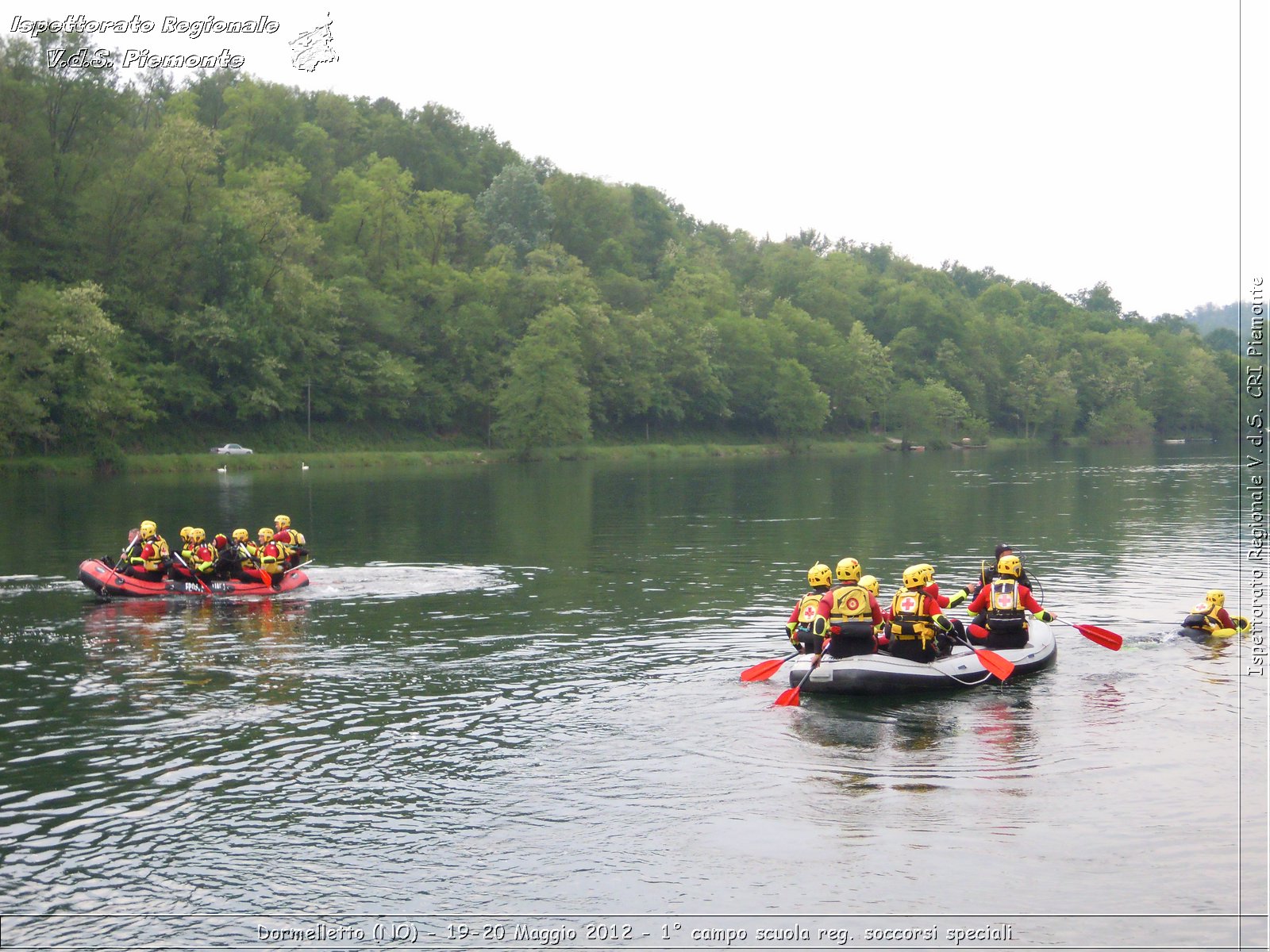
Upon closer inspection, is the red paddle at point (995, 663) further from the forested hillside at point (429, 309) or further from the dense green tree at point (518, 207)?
the dense green tree at point (518, 207)

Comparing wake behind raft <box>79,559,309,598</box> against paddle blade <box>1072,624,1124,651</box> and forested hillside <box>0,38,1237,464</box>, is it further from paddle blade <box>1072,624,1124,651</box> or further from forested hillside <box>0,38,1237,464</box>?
forested hillside <box>0,38,1237,464</box>

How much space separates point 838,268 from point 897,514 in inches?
4995

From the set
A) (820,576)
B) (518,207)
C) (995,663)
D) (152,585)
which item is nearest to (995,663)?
(995,663)

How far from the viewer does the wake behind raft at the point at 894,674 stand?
18.4 m

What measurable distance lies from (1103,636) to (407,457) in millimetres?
74491

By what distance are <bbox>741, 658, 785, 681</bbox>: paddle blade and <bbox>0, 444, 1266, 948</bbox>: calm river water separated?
0.19 m

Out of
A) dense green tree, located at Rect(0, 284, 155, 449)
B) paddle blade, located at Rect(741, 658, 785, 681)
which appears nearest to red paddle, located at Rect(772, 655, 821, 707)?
paddle blade, located at Rect(741, 658, 785, 681)

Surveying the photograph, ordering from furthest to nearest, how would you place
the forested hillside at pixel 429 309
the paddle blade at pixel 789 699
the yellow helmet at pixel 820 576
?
the forested hillside at pixel 429 309 < the yellow helmet at pixel 820 576 < the paddle blade at pixel 789 699

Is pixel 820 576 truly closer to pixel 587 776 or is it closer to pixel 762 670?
pixel 762 670

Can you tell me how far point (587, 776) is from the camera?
14984mm

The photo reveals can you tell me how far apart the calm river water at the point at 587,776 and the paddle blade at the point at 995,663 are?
13.8 inches

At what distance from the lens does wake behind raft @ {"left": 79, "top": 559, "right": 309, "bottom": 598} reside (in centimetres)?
2781

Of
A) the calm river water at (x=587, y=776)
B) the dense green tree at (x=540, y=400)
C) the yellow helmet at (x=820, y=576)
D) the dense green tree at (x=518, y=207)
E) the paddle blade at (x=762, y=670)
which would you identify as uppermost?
the dense green tree at (x=518, y=207)

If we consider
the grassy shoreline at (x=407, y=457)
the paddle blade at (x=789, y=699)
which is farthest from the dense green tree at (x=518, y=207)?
the paddle blade at (x=789, y=699)
